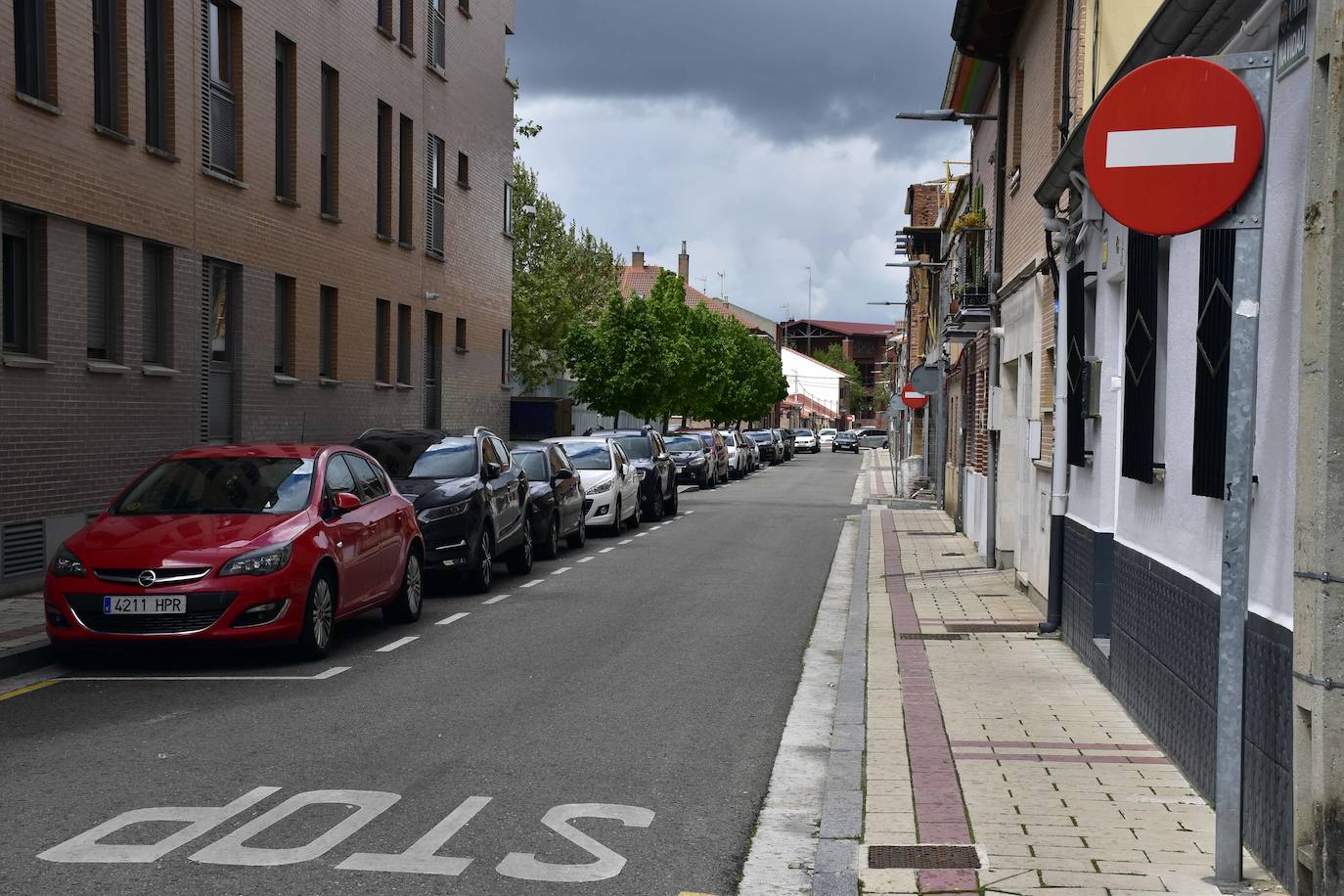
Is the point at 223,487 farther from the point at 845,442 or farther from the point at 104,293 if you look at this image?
the point at 845,442

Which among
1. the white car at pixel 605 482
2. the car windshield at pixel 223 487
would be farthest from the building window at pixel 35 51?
the white car at pixel 605 482

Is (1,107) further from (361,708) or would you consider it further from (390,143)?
(390,143)

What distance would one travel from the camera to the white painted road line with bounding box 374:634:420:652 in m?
10.8

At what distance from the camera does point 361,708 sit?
27.6 feet

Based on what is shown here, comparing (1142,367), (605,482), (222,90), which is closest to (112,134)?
(222,90)

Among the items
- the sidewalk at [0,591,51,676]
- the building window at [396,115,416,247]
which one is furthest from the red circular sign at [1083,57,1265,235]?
the building window at [396,115,416,247]

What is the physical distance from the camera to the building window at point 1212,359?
5805 mm

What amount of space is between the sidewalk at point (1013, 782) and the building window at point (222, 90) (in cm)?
1157

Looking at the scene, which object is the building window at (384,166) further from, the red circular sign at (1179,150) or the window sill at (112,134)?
the red circular sign at (1179,150)

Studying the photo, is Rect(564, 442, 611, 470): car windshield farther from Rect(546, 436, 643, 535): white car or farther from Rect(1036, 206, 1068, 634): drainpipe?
Rect(1036, 206, 1068, 634): drainpipe

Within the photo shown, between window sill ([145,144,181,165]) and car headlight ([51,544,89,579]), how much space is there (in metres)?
8.04

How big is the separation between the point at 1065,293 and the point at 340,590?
5921 millimetres

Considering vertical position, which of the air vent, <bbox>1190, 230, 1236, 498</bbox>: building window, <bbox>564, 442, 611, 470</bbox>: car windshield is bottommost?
the air vent

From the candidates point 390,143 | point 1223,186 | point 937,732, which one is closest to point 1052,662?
point 937,732
